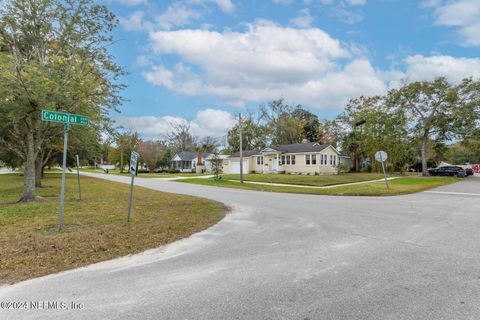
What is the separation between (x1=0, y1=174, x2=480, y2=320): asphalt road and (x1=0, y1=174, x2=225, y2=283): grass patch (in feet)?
1.52

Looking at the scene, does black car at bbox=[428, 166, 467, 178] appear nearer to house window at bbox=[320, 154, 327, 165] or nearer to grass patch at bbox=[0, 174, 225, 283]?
house window at bbox=[320, 154, 327, 165]

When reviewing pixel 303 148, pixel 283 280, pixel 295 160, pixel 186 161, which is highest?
pixel 303 148

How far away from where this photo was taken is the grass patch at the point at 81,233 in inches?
183

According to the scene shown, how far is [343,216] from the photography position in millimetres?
8586

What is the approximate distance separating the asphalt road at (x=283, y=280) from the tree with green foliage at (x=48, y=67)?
7669 millimetres

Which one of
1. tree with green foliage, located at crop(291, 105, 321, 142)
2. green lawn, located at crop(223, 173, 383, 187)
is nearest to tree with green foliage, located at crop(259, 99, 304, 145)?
tree with green foliage, located at crop(291, 105, 321, 142)

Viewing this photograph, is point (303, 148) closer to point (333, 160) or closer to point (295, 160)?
point (295, 160)

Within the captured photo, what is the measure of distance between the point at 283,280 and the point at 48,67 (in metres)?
11.6

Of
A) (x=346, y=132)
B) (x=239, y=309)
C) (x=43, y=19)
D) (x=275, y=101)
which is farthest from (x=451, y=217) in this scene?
(x=275, y=101)

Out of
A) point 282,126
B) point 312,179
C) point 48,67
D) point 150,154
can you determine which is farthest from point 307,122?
point 48,67

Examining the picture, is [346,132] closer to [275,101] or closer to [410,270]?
[275,101]

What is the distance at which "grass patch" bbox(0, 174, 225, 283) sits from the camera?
464cm

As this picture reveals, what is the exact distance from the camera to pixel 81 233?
631cm

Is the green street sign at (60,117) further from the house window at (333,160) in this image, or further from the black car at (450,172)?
the black car at (450,172)
